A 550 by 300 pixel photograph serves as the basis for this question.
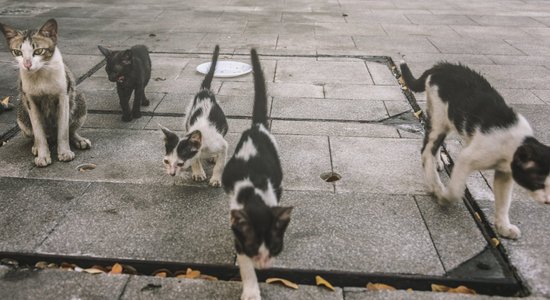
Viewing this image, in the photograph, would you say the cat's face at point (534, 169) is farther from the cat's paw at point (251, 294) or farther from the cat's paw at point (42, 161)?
the cat's paw at point (42, 161)

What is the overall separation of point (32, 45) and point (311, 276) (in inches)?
132

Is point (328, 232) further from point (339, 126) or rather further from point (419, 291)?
point (339, 126)

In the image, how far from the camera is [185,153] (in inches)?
150

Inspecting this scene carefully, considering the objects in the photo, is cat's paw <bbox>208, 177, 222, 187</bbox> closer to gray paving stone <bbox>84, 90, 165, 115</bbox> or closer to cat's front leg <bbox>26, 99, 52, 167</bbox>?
cat's front leg <bbox>26, 99, 52, 167</bbox>

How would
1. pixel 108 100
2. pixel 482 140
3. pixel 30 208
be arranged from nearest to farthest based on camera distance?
pixel 482 140 < pixel 30 208 < pixel 108 100

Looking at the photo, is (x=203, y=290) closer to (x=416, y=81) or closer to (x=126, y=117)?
(x=416, y=81)

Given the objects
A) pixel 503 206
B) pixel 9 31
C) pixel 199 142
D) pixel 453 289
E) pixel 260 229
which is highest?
pixel 9 31

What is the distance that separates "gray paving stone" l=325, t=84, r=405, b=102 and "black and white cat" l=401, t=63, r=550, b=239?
2.00 metres

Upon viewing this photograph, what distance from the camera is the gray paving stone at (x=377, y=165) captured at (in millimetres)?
4160

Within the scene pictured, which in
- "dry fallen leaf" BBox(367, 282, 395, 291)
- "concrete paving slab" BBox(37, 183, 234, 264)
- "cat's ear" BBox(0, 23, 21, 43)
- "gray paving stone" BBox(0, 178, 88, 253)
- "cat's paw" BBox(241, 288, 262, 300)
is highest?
"cat's ear" BBox(0, 23, 21, 43)

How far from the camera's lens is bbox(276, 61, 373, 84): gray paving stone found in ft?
22.5

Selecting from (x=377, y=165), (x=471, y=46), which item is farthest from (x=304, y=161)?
(x=471, y=46)

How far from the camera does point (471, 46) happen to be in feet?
27.9

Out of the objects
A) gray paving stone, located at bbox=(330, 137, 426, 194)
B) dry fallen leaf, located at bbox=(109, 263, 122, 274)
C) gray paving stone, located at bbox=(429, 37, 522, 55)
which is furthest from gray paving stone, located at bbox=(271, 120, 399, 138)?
gray paving stone, located at bbox=(429, 37, 522, 55)
